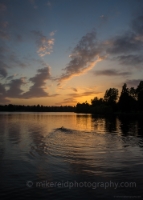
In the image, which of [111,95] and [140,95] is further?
[111,95]

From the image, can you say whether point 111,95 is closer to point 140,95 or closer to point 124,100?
point 124,100

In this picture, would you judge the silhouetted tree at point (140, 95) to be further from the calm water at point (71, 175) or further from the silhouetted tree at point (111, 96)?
the calm water at point (71, 175)

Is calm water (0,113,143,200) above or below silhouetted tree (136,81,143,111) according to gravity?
below

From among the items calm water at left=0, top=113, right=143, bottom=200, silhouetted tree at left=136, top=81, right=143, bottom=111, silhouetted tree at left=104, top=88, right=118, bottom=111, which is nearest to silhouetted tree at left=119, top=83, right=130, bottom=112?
silhouetted tree at left=136, top=81, right=143, bottom=111

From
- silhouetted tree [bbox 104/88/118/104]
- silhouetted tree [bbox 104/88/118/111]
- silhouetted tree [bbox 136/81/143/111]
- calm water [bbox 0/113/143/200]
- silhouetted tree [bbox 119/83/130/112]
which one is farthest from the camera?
silhouetted tree [bbox 104/88/118/104]

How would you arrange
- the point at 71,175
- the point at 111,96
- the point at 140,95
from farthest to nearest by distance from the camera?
1. the point at 111,96
2. the point at 140,95
3. the point at 71,175

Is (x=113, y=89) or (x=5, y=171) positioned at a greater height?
(x=113, y=89)

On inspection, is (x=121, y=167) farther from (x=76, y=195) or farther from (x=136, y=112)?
(x=136, y=112)

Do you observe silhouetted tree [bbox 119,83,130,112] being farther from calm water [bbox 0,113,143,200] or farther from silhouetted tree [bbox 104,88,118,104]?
calm water [bbox 0,113,143,200]

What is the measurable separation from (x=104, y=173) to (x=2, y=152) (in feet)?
36.0

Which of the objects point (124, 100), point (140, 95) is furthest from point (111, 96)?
point (140, 95)

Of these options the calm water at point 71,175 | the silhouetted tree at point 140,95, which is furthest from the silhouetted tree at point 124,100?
the calm water at point 71,175

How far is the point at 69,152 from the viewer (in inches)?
713

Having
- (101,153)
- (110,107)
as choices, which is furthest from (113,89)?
(101,153)
